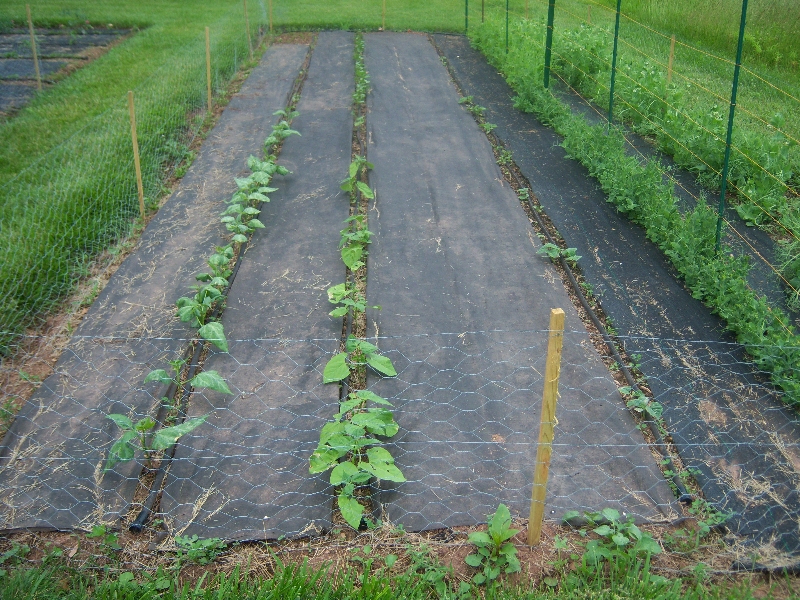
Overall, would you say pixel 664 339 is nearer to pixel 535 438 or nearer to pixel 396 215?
pixel 535 438

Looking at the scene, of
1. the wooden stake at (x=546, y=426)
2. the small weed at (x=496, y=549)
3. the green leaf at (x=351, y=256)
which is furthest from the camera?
the green leaf at (x=351, y=256)

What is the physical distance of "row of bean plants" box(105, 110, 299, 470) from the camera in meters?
4.07

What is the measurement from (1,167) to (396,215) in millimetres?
4146

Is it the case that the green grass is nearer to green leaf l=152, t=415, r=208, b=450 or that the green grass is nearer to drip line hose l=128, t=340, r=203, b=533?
drip line hose l=128, t=340, r=203, b=533

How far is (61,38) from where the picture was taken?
14.6 m

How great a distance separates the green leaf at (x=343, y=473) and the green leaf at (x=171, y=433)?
820 millimetres

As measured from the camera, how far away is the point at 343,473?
3.83 meters

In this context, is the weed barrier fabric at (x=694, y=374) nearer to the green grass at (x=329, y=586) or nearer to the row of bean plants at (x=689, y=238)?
the row of bean plants at (x=689, y=238)

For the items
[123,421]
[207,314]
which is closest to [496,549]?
[123,421]

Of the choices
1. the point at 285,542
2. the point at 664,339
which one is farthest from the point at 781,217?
the point at 285,542

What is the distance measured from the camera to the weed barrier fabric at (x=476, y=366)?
12.9 feet

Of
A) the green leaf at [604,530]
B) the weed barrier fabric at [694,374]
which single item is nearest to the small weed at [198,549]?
the green leaf at [604,530]

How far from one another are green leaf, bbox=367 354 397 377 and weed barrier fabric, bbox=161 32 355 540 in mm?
272

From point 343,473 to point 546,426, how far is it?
1.07 meters
